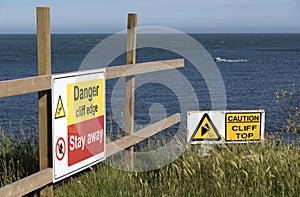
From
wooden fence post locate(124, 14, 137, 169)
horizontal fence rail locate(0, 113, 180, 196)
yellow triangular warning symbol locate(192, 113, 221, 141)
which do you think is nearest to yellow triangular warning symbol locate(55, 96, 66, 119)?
horizontal fence rail locate(0, 113, 180, 196)

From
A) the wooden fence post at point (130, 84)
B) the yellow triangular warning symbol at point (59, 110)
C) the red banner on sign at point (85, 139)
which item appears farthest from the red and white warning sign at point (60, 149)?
the wooden fence post at point (130, 84)

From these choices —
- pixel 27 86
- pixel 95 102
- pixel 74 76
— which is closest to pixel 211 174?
pixel 95 102

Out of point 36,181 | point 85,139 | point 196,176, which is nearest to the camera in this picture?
point 36,181

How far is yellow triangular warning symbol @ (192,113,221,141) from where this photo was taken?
590 cm

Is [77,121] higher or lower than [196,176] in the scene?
higher

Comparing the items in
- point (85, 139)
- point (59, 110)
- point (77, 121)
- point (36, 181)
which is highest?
point (59, 110)

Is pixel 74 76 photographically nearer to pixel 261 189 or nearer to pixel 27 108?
pixel 261 189

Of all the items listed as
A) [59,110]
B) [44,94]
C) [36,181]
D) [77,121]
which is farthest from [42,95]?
[36,181]

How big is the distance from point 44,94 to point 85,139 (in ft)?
2.61

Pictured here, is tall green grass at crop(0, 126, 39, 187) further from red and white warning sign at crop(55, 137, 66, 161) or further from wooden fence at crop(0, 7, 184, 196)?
red and white warning sign at crop(55, 137, 66, 161)

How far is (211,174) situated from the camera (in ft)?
17.4

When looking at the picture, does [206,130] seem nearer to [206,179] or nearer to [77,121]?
[206,179]

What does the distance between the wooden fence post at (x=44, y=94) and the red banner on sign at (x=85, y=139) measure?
0.84 feet

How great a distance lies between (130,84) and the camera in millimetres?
6180
